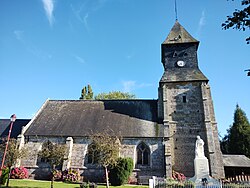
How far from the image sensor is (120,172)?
17.7 m

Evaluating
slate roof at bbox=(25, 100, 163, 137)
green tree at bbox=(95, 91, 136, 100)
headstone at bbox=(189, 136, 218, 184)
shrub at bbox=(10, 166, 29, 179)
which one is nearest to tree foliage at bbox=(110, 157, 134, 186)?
slate roof at bbox=(25, 100, 163, 137)

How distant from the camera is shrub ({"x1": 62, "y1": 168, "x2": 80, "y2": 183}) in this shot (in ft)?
62.9

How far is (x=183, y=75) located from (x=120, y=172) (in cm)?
1393

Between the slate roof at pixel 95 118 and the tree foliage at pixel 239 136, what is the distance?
22.9 meters

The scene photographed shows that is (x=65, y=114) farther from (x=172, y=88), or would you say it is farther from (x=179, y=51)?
(x=179, y=51)

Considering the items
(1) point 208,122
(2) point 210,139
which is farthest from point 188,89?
(2) point 210,139

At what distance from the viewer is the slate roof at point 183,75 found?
24.5 m

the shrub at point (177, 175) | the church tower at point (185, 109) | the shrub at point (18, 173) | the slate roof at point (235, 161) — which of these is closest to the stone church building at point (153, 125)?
the church tower at point (185, 109)

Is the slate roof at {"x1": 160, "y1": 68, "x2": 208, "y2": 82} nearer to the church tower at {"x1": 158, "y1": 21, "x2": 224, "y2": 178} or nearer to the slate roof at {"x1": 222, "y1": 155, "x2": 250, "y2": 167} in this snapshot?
the church tower at {"x1": 158, "y1": 21, "x2": 224, "y2": 178}

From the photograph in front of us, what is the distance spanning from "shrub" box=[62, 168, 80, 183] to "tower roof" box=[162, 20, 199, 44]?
1932 cm

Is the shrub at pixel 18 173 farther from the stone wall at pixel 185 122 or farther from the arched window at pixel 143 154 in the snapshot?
the stone wall at pixel 185 122

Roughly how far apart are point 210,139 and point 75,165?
45.6 ft

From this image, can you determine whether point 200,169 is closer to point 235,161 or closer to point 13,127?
point 235,161

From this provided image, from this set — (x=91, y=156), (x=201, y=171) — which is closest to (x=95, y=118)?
(x=91, y=156)
